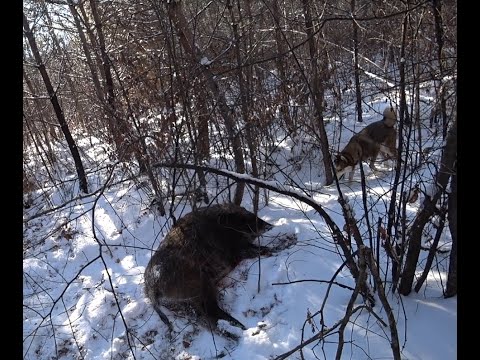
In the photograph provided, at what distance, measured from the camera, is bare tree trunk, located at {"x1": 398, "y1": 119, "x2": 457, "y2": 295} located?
8.87 feet

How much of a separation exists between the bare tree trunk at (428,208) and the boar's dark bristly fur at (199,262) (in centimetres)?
186

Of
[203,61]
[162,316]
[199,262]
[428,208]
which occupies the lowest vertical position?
[162,316]

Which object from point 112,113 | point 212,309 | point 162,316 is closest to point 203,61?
point 112,113

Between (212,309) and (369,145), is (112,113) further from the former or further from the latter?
(369,145)

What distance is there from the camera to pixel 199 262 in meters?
4.76

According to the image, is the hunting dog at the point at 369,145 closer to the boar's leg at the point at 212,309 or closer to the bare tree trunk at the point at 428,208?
the boar's leg at the point at 212,309

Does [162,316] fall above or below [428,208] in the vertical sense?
below

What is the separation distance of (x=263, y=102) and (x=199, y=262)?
339cm

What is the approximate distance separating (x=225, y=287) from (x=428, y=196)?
9.20ft

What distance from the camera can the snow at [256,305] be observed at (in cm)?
306

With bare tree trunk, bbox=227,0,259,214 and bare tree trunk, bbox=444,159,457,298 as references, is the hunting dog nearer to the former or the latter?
bare tree trunk, bbox=227,0,259,214
